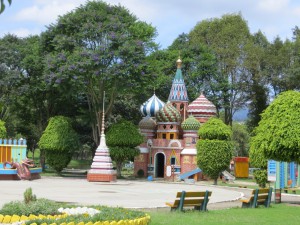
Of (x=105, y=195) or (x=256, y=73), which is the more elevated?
(x=256, y=73)

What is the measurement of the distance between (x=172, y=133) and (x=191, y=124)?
8.43ft

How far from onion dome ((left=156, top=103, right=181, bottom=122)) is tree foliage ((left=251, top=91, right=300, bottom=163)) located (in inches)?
1038

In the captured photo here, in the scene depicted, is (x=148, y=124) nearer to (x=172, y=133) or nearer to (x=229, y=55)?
(x=172, y=133)

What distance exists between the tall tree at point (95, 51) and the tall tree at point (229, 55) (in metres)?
14.2

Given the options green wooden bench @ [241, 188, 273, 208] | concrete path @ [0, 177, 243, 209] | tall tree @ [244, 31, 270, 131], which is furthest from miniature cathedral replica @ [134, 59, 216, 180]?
green wooden bench @ [241, 188, 273, 208]

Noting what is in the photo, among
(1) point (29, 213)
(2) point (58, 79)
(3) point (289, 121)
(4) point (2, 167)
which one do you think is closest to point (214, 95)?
(2) point (58, 79)

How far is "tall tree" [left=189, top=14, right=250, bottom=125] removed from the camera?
178 ft

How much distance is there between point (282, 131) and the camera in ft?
64.5

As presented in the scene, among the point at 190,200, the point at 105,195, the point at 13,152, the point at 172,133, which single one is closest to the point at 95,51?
the point at 13,152

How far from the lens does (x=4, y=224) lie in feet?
34.4

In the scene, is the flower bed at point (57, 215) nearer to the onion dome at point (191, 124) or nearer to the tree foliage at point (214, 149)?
the tree foliage at point (214, 149)

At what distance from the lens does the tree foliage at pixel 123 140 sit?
41812mm

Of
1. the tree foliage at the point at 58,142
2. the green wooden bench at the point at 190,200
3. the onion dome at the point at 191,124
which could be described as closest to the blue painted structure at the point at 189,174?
the onion dome at the point at 191,124

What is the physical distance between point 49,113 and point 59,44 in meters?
10.3
